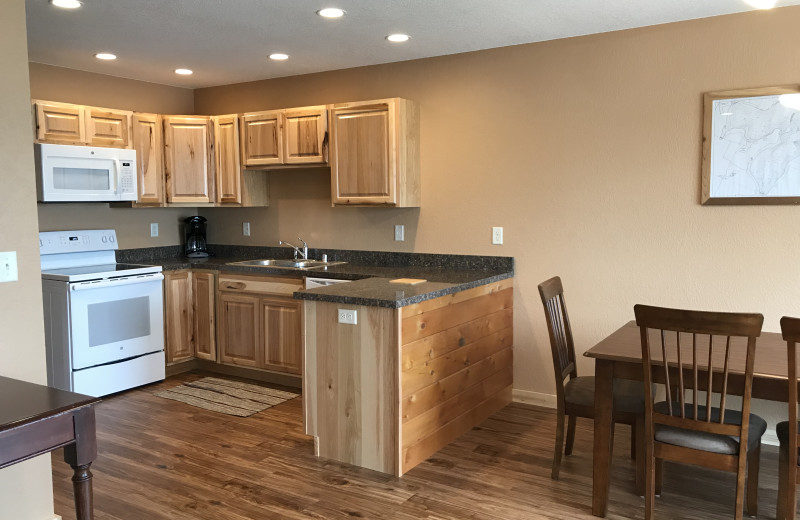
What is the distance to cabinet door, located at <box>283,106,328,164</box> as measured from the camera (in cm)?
468

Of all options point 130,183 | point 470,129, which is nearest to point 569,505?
point 470,129

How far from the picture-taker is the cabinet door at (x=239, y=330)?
4816mm

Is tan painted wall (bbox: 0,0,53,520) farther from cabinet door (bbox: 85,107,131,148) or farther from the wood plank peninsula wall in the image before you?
cabinet door (bbox: 85,107,131,148)

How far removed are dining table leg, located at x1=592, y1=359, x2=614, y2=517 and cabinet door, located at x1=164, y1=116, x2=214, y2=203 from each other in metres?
3.59

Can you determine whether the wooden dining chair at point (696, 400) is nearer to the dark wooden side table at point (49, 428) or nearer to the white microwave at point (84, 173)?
the dark wooden side table at point (49, 428)

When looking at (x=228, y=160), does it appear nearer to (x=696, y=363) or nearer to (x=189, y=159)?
(x=189, y=159)

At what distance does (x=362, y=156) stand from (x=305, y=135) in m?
0.56

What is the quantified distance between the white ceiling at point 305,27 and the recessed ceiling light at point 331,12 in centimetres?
5

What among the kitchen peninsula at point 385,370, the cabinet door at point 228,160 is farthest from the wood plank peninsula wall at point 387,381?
the cabinet door at point 228,160

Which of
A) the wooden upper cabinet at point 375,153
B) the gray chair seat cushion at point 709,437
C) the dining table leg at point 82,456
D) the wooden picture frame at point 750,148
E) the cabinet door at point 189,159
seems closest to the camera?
the dining table leg at point 82,456

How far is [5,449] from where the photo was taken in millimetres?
1708

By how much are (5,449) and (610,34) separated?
3605 millimetres

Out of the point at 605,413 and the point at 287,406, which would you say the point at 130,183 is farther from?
the point at 605,413

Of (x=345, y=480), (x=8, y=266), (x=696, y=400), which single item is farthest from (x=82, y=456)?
(x=696, y=400)
